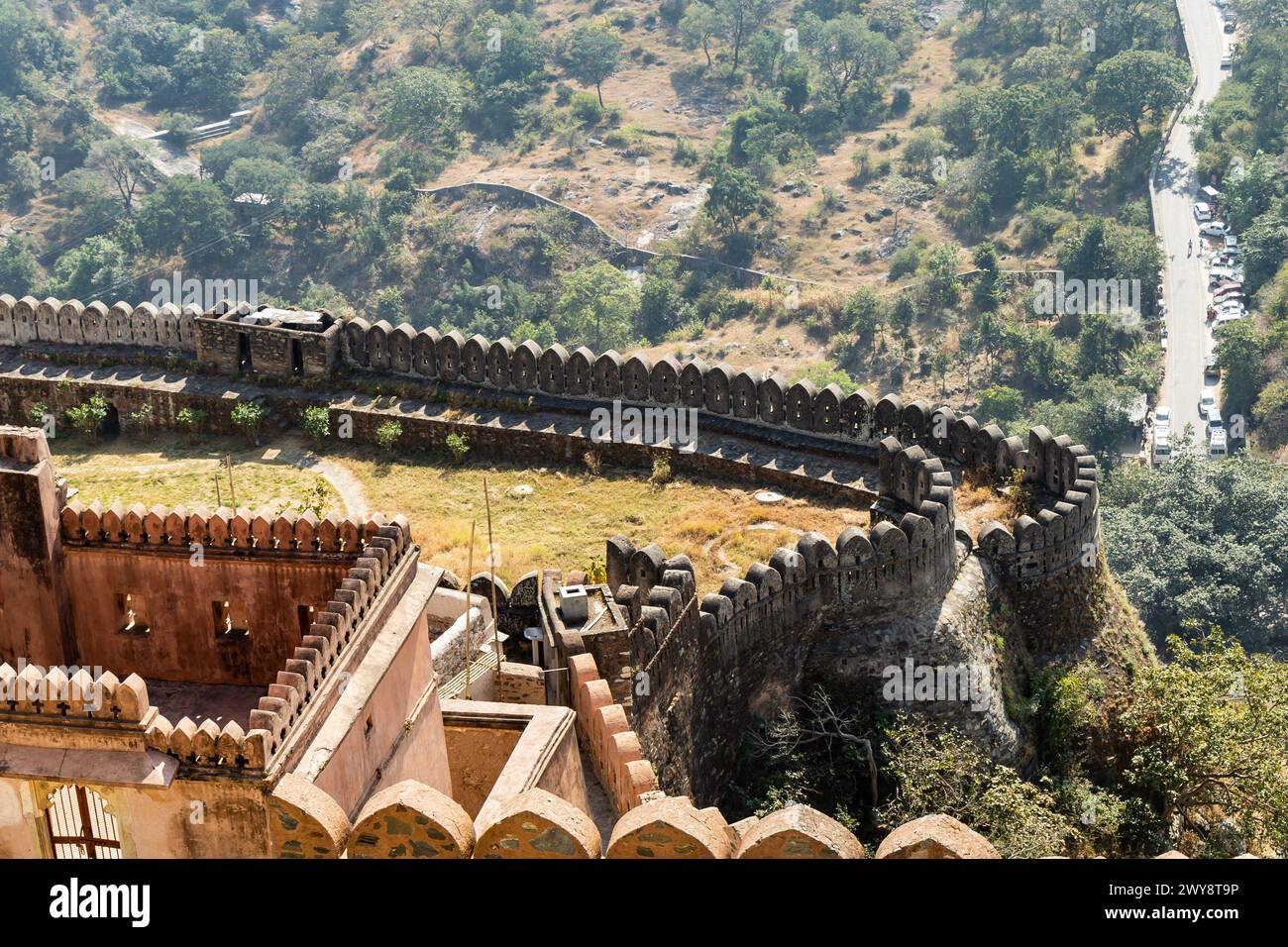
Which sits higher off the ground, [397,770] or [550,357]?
[550,357]

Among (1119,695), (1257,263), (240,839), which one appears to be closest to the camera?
(240,839)

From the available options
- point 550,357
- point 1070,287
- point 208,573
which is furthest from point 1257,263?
point 208,573

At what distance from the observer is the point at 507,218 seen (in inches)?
4213

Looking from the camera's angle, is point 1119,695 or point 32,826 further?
point 1119,695

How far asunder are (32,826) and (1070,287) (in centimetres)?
8256

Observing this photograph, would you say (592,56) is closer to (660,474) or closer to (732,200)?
(732,200)

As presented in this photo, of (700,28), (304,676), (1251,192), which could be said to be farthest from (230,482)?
(700,28)

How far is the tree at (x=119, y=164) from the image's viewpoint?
11844 cm

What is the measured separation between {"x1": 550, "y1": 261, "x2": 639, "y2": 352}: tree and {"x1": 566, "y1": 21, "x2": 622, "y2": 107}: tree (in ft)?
98.7

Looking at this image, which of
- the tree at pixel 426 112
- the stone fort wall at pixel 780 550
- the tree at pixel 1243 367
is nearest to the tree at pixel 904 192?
the tree at pixel 1243 367

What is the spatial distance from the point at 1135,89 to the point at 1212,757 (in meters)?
87.6

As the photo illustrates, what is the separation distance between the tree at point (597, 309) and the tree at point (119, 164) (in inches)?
1450

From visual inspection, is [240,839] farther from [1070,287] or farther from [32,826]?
[1070,287]

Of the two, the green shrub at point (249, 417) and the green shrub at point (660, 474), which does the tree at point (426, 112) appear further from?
the green shrub at point (660, 474)
